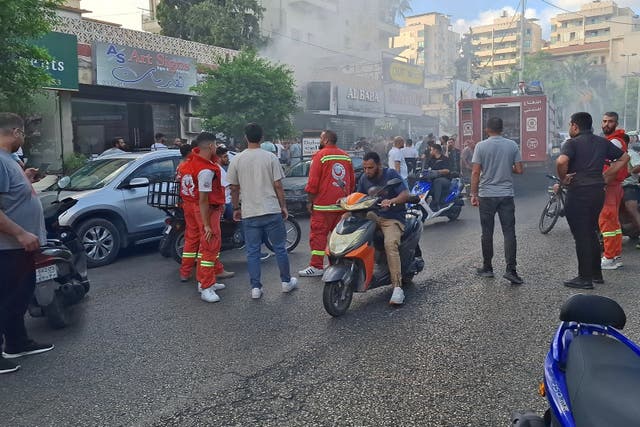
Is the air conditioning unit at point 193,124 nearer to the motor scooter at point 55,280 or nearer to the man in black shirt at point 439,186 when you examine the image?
the man in black shirt at point 439,186

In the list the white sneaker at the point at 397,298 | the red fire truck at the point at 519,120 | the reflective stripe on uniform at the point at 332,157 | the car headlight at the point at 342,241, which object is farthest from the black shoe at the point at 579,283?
the red fire truck at the point at 519,120

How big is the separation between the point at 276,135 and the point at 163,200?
10520mm

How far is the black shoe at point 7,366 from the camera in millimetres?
4176

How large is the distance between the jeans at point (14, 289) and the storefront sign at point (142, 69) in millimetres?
13573

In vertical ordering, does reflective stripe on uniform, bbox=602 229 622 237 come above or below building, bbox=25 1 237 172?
below

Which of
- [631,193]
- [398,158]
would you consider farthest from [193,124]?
[631,193]

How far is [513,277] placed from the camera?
6250 millimetres

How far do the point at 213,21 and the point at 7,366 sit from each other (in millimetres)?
24306

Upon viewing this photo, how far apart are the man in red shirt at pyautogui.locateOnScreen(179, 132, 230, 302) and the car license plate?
58.5 inches

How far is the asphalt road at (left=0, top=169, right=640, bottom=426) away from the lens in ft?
11.3

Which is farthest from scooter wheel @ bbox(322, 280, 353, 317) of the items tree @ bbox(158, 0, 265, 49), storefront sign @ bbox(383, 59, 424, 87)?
storefront sign @ bbox(383, 59, 424, 87)

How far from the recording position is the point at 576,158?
602cm

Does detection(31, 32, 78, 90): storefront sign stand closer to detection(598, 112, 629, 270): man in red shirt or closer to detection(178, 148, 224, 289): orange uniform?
detection(178, 148, 224, 289): orange uniform

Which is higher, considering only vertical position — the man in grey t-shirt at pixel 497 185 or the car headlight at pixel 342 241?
the man in grey t-shirt at pixel 497 185
